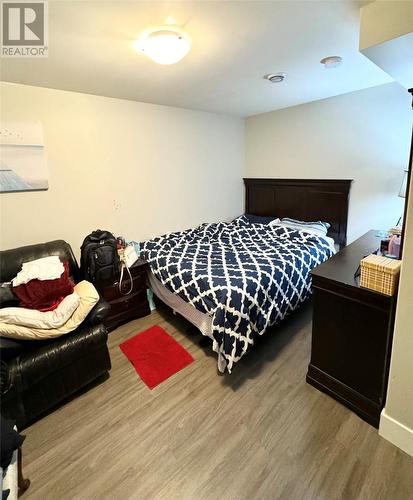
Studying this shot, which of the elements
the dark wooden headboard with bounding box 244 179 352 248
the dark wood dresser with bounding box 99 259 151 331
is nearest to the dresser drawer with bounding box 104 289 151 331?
the dark wood dresser with bounding box 99 259 151 331

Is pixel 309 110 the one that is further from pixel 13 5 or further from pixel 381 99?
pixel 13 5

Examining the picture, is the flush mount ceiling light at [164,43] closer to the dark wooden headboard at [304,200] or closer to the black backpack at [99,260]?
the black backpack at [99,260]

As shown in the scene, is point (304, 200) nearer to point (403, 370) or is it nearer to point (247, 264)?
point (247, 264)

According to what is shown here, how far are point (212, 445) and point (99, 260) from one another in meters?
1.74

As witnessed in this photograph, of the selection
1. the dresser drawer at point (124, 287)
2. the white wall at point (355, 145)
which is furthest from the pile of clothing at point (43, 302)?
the white wall at point (355, 145)

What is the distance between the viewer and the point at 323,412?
175cm

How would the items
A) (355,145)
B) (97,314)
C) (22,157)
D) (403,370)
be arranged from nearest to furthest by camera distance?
A: (403,370)
(97,314)
(22,157)
(355,145)

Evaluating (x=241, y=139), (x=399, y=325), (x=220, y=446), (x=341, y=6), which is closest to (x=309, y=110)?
Result: (x=241, y=139)

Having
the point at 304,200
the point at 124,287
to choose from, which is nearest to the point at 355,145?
the point at 304,200

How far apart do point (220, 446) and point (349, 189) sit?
9.87ft

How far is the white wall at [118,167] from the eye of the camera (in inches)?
98.1

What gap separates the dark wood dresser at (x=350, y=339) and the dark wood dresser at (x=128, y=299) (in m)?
1.75

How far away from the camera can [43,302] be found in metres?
1.93

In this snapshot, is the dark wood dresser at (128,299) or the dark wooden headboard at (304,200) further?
the dark wooden headboard at (304,200)
